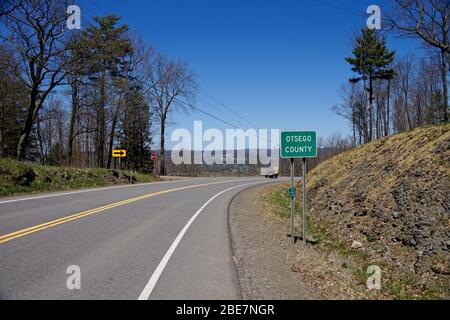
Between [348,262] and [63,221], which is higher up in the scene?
[63,221]

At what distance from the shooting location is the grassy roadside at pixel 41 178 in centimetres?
1861

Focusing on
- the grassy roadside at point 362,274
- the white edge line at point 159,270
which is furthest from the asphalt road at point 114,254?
the grassy roadside at point 362,274

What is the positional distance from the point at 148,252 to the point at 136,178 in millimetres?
26533

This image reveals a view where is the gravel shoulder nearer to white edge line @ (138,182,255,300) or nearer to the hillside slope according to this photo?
white edge line @ (138,182,255,300)

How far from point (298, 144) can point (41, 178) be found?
684 inches

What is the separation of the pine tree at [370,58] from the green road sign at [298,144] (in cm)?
3057

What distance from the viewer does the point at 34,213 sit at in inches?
457

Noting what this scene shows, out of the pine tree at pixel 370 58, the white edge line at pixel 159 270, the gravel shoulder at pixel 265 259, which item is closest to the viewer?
the white edge line at pixel 159 270

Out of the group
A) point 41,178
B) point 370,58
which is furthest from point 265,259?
point 370,58

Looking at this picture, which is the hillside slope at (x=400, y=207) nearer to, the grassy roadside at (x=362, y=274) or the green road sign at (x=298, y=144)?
the grassy roadside at (x=362, y=274)

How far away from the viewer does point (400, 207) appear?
998 centimetres

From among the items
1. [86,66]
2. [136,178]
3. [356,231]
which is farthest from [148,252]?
[136,178]

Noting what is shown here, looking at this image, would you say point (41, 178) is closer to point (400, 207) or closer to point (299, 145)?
point (299, 145)
